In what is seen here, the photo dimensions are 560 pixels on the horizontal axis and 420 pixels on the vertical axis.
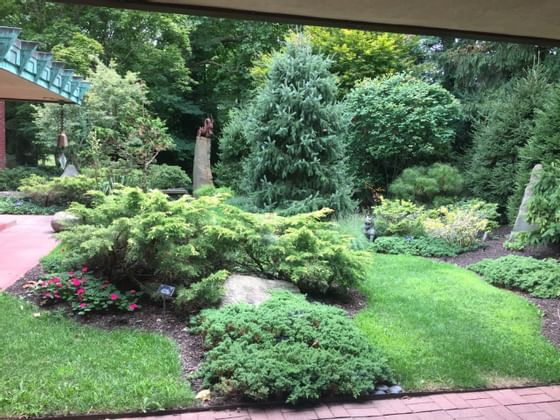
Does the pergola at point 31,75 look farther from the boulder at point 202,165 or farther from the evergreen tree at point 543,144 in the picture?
the evergreen tree at point 543,144

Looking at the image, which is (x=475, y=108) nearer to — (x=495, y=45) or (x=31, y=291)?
(x=495, y=45)

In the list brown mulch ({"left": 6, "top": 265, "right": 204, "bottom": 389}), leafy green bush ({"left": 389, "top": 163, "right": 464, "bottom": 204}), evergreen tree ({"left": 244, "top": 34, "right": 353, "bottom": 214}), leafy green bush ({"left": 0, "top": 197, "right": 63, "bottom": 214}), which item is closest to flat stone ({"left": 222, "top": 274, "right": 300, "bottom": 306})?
brown mulch ({"left": 6, "top": 265, "right": 204, "bottom": 389})

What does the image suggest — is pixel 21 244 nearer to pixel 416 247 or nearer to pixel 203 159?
pixel 416 247

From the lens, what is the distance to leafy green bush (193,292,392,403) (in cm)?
322

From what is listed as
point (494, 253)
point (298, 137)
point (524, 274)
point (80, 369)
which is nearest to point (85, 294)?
point (80, 369)

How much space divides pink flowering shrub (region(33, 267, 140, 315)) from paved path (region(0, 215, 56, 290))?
846mm

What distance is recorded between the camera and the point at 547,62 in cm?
1221

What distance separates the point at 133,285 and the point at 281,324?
1.98 meters

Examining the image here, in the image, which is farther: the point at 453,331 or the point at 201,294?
the point at 453,331

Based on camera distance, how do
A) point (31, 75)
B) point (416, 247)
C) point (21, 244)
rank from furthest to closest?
point (416, 247) < point (31, 75) < point (21, 244)

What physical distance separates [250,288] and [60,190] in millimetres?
8878

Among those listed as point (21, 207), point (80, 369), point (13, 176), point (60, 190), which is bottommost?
point (21, 207)

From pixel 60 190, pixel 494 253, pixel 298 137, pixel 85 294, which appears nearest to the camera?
pixel 85 294

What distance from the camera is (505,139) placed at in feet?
35.9
